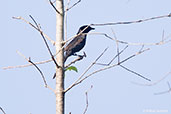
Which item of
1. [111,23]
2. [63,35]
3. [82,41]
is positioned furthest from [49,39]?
[82,41]

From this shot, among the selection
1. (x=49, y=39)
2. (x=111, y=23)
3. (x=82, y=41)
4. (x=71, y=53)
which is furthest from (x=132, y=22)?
(x=82, y=41)

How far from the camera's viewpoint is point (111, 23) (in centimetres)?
313

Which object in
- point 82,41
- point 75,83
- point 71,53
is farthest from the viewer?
point 82,41

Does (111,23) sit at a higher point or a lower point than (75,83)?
higher

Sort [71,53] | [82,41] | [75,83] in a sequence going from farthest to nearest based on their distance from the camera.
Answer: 1. [82,41]
2. [71,53]
3. [75,83]

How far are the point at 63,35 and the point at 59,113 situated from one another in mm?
771

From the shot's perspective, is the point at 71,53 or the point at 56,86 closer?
the point at 56,86

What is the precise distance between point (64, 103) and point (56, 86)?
0.20 metres

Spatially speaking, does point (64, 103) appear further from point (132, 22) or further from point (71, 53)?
point (71, 53)

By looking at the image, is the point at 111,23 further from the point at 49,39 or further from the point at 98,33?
the point at 49,39

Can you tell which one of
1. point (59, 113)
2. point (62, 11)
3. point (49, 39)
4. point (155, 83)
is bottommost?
point (59, 113)

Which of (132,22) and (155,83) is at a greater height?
(132,22)

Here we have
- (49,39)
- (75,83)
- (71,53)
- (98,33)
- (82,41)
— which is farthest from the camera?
(82,41)

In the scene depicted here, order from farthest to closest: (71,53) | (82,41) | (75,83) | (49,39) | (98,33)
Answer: (82,41)
(71,53)
(49,39)
(75,83)
(98,33)
